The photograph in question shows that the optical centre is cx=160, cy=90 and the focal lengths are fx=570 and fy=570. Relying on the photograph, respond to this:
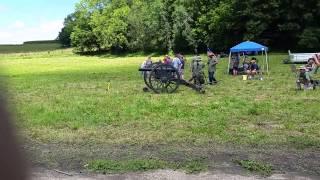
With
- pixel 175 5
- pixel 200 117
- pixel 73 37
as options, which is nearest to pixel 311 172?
pixel 200 117

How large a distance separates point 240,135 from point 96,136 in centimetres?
256

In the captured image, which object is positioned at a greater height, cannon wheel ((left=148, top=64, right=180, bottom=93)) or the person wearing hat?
cannon wheel ((left=148, top=64, right=180, bottom=93))

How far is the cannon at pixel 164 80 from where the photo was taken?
20.6 metres

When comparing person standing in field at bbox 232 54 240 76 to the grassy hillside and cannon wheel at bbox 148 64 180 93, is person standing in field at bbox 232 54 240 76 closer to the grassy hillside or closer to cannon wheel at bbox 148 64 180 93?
cannon wheel at bbox 148 64 180 93

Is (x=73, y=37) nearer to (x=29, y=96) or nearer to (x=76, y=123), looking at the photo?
(x=29, y=96)

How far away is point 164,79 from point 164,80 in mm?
36

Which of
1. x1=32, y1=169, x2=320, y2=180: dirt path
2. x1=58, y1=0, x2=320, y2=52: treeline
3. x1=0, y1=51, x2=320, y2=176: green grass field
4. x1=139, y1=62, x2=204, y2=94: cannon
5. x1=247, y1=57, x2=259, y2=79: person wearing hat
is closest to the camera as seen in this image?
x1=32, y1=169, x2=320, y2=180: dirt path

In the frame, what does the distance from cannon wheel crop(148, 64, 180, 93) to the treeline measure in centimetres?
4639

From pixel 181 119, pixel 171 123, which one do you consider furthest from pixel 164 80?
pixel 171 123

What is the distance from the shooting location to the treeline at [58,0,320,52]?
6919 cm

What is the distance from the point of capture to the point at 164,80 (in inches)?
812

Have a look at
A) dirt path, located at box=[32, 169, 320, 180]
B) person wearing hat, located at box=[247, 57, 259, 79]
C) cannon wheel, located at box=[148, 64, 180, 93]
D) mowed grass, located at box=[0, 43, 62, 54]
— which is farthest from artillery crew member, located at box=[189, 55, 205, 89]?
mowed grass, located at box=[0, 43, 62, 54]

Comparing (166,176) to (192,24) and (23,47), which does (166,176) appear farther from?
(192,24)

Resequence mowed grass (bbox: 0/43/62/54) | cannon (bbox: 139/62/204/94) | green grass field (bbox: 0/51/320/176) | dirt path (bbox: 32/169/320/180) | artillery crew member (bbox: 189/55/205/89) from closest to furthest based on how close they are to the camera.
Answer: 1. mowed grass (bbox: 0/43/62/54)
2. dirt path (bbox: 32/169/320/180)
3. green grass field (bbox: 0/51/320/176)
4. cannon (bbox: 139/62/204/94)
5. artillery crew member (bbox: 189/55/205/89)
